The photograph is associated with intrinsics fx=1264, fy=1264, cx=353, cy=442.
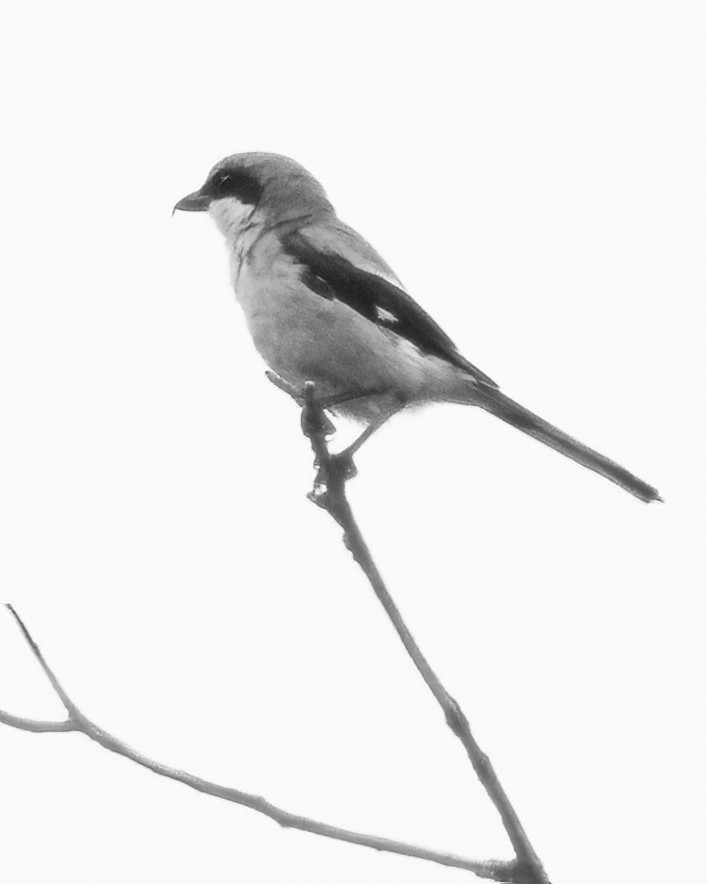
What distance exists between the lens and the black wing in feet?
17.8

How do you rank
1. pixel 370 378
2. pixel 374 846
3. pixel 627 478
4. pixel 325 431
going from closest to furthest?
pixel 374 846, pixel 325 431, pixel 627 478, pixel 370 378

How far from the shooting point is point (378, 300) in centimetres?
552

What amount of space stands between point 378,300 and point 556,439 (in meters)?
0.99

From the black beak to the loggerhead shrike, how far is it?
732mm

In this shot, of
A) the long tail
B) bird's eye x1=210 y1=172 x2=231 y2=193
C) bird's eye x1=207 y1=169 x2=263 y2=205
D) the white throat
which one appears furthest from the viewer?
bird's eye x1=210 y1=172 x2=231 y2=193

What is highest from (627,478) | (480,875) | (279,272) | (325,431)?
(279,272)

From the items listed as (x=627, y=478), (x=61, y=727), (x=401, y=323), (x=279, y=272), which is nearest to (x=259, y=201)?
(x=279, y=272)

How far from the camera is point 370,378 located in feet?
17.4

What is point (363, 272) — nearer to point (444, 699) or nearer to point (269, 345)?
point (269, 345)

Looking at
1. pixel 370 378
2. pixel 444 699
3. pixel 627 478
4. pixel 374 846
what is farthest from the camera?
pixel 370 378

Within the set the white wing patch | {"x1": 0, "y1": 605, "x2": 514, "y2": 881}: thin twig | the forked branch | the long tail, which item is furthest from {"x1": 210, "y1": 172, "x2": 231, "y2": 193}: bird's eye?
{"x1": 0, "y1": 605, "x2": 514, "y2": 881}: thin twig

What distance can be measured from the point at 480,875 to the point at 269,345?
11.1ft

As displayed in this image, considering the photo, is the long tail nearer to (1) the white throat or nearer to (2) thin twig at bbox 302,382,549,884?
(1) the white throat

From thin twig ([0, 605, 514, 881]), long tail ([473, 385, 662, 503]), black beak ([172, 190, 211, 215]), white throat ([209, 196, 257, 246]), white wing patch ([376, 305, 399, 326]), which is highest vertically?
black beak ([172, 190, 211, 215])
